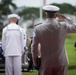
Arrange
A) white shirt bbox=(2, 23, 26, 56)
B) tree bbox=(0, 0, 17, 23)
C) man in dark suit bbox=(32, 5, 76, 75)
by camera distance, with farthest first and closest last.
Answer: tree bbox=(0, 0, 17, 23) → white shirt bbox=(2, 23, 26, 56) → man in dark suit bbox=(32, 5, 76, 75)

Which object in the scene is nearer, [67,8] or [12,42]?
[12,42]

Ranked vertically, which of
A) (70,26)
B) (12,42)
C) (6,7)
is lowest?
(6,7)

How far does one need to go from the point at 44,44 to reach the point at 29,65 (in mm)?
5705

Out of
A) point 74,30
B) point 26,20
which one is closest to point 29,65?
point 74,30

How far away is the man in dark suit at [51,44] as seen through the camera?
4848mm

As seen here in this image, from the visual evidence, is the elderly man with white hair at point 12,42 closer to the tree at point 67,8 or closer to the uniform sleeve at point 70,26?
the uniform sleeve at point 70,26

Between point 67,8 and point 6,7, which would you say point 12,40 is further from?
point 6,7

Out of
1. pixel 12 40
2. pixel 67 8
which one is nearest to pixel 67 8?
pixel 67 8

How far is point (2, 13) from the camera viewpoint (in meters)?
28.9

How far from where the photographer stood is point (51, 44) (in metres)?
4.86

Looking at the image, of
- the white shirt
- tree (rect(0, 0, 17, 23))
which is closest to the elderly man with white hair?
the white shirt

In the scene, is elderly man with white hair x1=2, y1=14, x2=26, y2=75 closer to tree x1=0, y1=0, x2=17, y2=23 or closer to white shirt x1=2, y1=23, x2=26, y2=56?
white shirt x1=2, y1=23, x2=26, y2=56

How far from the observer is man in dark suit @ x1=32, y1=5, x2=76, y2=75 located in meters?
4.85

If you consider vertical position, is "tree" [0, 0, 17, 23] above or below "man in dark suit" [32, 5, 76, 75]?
below
